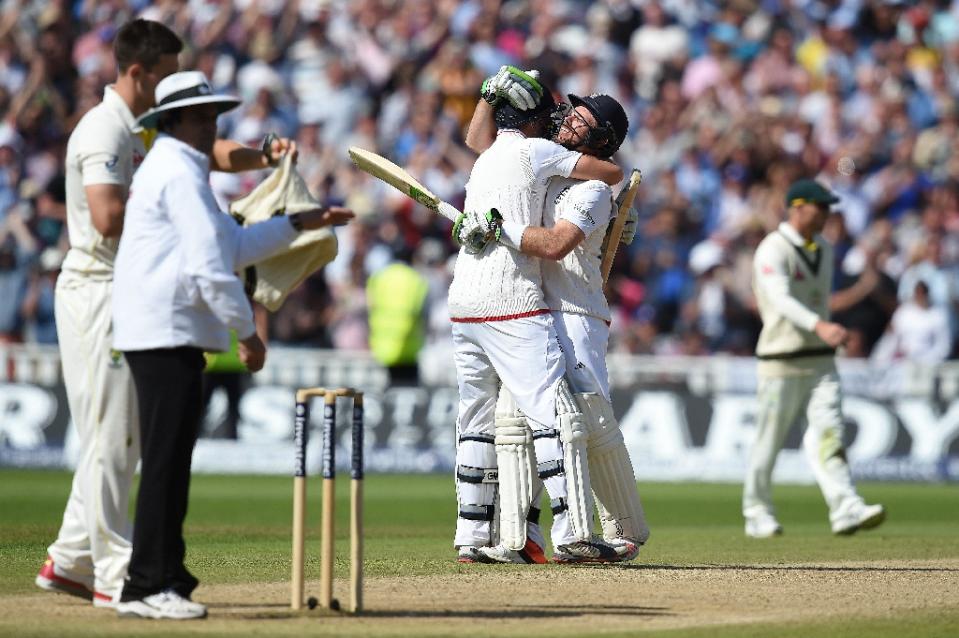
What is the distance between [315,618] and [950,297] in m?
14.5

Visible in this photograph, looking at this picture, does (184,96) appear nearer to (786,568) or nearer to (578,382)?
(578,382)

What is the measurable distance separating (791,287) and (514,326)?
14.5 ft

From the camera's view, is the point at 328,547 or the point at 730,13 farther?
the point at 730,13

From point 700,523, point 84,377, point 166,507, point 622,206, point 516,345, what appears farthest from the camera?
point 700,523

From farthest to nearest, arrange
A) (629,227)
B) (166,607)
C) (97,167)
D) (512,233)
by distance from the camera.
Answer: (629,227) < (512,233) < (97,167) < (166,607)

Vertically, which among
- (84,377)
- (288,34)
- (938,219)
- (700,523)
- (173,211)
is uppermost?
(288,34)

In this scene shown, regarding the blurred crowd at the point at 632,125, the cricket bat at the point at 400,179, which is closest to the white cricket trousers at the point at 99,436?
the cricket bat at the point at 400,179

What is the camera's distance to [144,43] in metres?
7.36

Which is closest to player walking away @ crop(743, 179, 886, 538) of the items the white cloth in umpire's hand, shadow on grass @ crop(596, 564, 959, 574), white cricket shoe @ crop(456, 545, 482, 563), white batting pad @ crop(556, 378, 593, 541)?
shadow on grass @ crop(596, 564, 959, 574)

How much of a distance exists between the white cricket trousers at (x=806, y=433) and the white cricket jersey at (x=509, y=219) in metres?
4.23

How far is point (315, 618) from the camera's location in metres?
6.91

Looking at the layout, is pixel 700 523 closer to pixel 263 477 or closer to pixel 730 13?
pixel 263 477

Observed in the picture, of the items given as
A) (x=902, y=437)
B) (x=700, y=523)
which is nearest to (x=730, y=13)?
(x=902, y=437)

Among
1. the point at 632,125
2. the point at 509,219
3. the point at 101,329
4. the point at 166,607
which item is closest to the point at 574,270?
the point at 509,219
